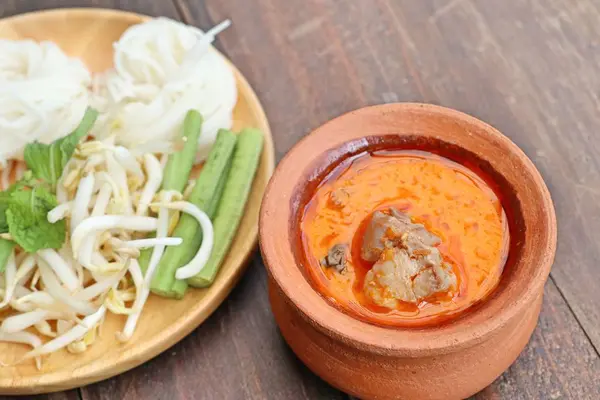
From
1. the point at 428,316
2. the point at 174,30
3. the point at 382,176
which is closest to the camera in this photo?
the point at 428,316

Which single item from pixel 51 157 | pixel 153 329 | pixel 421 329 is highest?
pixel 51 157

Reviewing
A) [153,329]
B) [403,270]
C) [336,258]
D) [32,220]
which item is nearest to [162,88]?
[32,220]

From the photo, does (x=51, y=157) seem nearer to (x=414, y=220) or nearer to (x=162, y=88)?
(x=162, y=88)

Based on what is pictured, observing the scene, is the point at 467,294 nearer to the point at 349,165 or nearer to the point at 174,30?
the point at 349,165

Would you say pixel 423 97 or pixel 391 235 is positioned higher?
pixel 391 235

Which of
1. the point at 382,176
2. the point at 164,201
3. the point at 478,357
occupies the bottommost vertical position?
the point at 478,357

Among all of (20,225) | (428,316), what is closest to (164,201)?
(20,225)

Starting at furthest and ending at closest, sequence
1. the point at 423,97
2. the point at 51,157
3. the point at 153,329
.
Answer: the point at 423,97 < the point at 51,157 < the point at 153,329

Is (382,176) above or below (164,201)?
above
